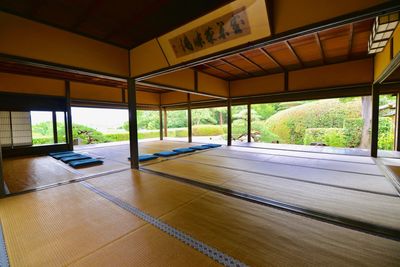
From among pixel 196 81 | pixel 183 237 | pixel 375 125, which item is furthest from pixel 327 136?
Answer: pixel 183 237

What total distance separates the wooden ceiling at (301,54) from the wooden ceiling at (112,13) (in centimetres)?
210

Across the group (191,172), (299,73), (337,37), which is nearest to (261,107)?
(299,73)

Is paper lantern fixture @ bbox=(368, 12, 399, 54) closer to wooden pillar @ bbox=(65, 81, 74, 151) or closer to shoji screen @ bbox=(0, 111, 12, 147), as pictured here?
wooden pillar @ bbox=(65, 81, 74, 151)

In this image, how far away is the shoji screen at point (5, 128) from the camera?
584cm

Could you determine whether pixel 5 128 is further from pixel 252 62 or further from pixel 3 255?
pixel 252 62

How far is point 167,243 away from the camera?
1544mm

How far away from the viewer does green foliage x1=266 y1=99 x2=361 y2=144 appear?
9.93 m

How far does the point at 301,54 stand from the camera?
4738mm

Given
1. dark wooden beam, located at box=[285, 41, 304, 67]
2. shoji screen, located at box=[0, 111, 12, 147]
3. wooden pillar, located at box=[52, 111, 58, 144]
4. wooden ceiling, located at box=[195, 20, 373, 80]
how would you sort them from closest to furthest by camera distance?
wooden ceiling, located at box=[195, 20, 373, 80]
dark wooden beam, located at box=[285, 41, 304, 67]
shoji screen, located at box=[0, 111, 12, 147]
wooden pillar, located at box=[52, 111, 58, 144]

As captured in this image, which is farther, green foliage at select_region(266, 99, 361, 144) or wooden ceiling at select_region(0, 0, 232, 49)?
green foliage at select_region(266, 99, 361, 144)

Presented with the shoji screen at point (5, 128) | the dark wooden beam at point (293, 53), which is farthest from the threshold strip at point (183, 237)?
the shoji screen at point (5, 128)

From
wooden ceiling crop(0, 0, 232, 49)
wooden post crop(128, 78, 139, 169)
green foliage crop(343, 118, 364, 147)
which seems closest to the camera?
wooden ceiling crop(0, 0, 232, 49)

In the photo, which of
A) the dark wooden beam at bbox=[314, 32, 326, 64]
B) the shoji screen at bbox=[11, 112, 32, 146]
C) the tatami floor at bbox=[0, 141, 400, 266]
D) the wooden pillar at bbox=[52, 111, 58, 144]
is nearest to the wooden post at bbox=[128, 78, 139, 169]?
the tatami floor at bbox=[0, 141, 400, 266]

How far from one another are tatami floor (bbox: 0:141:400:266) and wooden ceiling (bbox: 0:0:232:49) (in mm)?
2671
